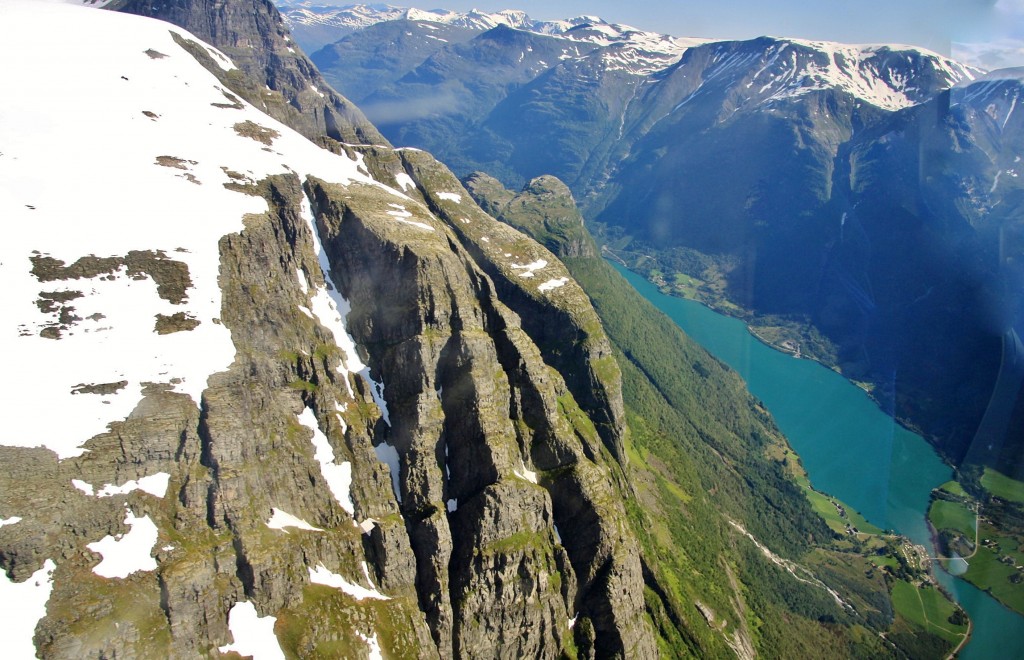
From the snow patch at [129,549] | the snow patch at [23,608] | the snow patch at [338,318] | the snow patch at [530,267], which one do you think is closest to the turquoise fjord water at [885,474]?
the snow patch at [530,267]

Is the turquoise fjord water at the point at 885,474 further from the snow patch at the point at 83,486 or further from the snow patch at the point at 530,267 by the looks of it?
the snow patch at the point at 83,486

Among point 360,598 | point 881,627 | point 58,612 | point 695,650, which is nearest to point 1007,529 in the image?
point 881,627

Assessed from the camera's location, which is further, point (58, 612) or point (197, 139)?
point (197, 139)

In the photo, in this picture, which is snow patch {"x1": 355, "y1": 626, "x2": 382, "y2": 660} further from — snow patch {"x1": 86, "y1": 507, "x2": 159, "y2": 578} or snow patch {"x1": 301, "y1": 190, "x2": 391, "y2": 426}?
→ snow patch {"x1": 301, "y1": 190, "x2": 391, "y2": 426}

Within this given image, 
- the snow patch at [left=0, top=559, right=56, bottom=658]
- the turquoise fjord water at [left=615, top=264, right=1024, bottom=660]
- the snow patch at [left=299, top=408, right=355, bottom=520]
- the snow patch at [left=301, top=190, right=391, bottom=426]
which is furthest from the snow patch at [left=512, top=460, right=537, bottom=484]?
the turquoise fjord water at [left=615, top=264, right=1024, bottom=660]

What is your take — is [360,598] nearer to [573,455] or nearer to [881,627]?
[573,455]
